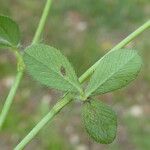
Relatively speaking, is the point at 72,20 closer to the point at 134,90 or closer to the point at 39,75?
the point at 134,90

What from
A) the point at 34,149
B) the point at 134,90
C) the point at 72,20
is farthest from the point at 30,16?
the point at 34,149

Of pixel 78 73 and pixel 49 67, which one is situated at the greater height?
pixel 49 67

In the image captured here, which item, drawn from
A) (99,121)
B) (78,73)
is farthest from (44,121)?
(78,73)

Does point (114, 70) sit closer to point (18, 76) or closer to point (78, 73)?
point (18, 76)

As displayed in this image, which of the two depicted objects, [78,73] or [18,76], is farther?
[78,73]

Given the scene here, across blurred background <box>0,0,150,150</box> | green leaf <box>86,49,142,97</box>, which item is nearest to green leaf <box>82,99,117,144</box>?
green leaf <box>86,49,142,97</box>

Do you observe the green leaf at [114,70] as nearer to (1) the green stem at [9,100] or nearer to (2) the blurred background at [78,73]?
(1) the green stem at [9,100]

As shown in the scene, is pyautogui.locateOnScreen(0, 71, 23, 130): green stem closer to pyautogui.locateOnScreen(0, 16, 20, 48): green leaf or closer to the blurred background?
pyautogui.locateOnScreen(0, 16, 20, 48): green leaf
